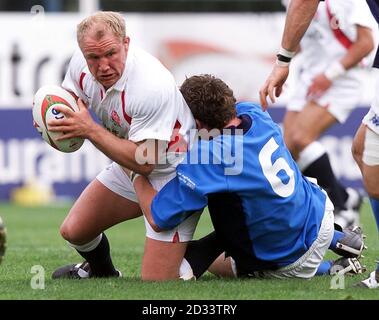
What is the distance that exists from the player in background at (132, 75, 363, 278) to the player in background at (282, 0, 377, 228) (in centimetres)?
290

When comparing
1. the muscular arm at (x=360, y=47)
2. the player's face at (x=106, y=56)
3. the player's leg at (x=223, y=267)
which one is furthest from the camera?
the muscular arm at (x=360, y=47)

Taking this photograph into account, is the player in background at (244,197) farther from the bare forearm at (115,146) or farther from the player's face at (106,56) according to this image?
the player's face at (106,56)

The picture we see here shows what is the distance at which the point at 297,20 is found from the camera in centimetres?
605

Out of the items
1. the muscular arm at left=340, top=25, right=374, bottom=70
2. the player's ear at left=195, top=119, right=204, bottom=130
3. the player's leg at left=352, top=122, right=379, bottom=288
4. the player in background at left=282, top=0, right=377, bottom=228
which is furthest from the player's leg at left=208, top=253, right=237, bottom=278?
the muscular arm at left=340, top=25, right=374, bottom=70

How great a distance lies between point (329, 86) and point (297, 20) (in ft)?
10.1

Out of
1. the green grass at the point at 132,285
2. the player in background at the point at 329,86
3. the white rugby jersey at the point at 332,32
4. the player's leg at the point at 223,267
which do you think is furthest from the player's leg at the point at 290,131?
the player's leg at the point at 223,267

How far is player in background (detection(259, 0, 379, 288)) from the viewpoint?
5418 millimetres

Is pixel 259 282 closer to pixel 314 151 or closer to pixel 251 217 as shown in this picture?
pixel 251 217

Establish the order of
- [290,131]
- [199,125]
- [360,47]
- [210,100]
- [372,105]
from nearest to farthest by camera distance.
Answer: [372,105] → [210,100] → [199,125] → [360,47] → [290,131]

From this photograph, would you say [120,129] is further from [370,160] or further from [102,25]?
[370,160]

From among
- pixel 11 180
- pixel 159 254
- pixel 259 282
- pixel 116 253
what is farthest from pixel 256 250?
pixel 11 180

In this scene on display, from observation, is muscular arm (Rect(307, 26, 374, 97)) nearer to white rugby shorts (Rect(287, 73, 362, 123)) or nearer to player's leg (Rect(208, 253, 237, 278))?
white rugby shorts (Rect(287, 73, 362, 123))

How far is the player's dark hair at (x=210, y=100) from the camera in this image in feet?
18.9

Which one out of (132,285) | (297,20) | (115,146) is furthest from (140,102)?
(297,20)
